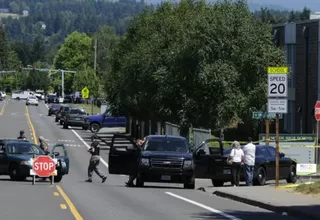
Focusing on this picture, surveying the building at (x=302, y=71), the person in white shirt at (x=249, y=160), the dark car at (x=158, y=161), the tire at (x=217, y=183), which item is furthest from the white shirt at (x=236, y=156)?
the building at (x=302, y=71)

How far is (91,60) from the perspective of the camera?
174 metres

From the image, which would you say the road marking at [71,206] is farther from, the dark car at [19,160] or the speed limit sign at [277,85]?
the speed limit sign at [277,85]

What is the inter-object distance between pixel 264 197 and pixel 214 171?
22.1ft

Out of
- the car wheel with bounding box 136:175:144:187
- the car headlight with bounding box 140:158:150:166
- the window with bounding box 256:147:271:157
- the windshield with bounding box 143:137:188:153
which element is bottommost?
the car wheel with bounding box 136:175:144:187

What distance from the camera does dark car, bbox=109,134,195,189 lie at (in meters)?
29.4

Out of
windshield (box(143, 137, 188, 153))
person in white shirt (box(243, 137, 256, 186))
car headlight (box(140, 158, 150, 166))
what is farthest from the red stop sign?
person in white shirt (box(243, 137, 256, 186))

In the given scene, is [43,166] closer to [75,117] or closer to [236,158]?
[236,158]

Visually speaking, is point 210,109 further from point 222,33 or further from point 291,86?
point 291,86

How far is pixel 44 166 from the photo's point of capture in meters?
31.0

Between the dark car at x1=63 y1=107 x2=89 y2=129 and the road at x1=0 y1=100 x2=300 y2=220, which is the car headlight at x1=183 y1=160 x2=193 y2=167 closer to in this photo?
the road at x1=0 y1=100 x2=300 y2=220

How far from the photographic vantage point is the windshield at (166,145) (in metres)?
30.5

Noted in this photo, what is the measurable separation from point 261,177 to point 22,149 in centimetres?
931

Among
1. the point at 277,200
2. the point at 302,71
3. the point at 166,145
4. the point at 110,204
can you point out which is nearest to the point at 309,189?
the point at 277,200

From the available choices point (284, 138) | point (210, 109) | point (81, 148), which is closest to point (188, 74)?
point (210, 109)
